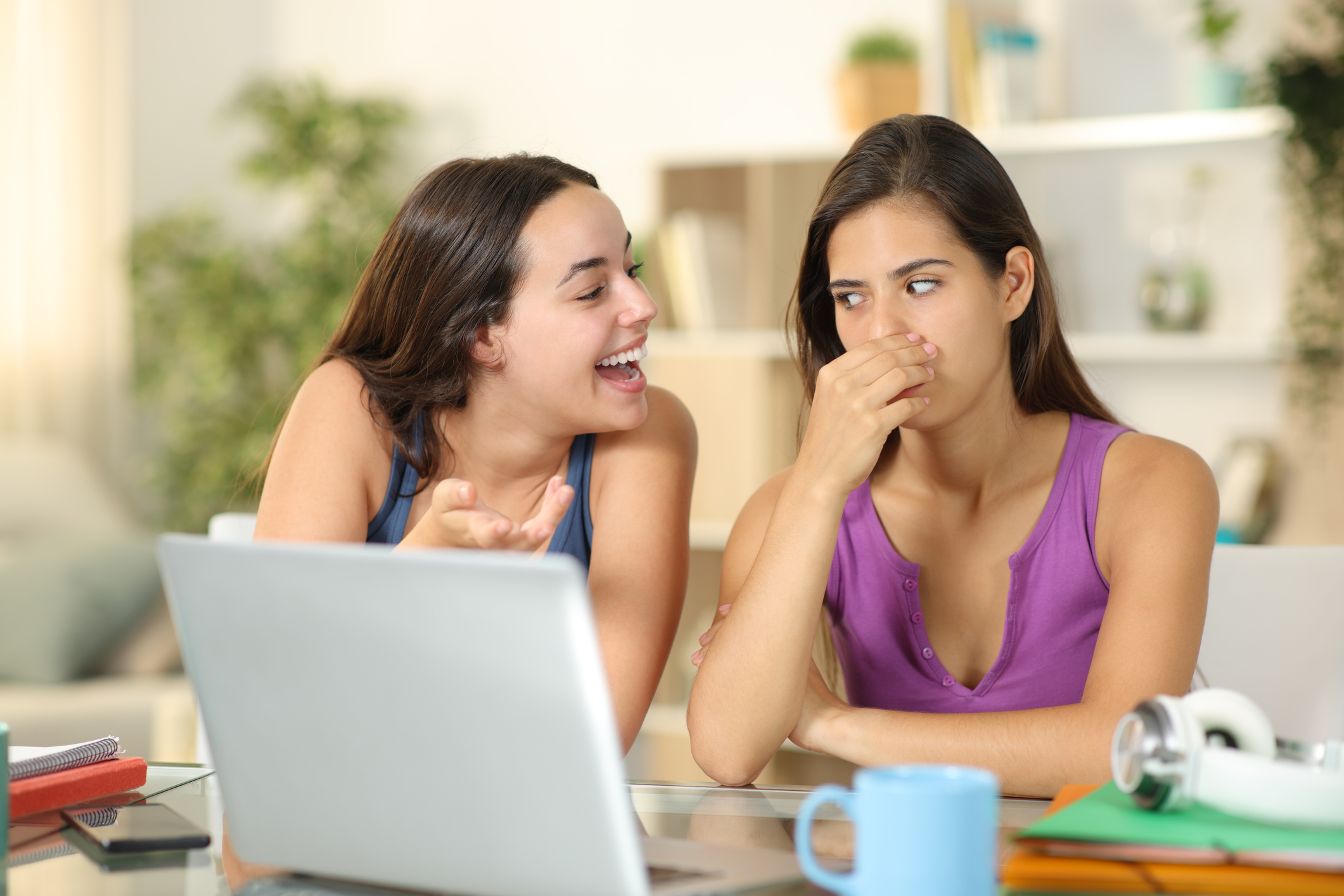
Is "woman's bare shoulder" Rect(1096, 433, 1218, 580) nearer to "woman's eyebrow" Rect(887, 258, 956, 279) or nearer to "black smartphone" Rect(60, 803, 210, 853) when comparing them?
"woman's eyebrow" Rect(887, 258, 956, 279)

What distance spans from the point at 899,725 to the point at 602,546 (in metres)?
0.39

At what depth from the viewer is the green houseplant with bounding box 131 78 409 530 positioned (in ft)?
12.6

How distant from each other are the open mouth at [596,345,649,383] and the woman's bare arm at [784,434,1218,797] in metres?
0.39

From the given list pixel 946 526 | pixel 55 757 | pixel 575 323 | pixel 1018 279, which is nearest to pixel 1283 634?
pixel 946 526

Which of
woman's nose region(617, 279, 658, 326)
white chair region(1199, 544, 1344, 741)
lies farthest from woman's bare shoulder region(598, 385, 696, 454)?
white chair region(1199, 544, 1344, 741)

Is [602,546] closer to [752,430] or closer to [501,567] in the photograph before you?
[501,567]

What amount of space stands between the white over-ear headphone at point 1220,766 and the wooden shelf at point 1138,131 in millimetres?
2294

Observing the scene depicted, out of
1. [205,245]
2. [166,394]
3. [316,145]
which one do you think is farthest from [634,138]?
[166,394]

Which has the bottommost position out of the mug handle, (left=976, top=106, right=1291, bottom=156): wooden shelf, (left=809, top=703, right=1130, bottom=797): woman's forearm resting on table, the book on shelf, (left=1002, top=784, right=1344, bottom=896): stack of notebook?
(left=809, top=703, right=1130, bottom=797): woman's forearm resting on table

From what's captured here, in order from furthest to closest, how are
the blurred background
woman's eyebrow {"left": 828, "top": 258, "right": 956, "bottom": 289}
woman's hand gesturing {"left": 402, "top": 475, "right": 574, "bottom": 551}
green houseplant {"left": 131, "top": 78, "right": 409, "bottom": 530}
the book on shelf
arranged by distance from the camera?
1. green houseplant {"left": 131, "top": 78, "right": 409, "bottom": 530}
2. the book on shelf
3. the blurred background
4. woman's eyebrow {"left": 828, "top": 258, "right": 956, "bottom": 289}
5. woman's hand gesturing {"left": 402, "top": 475, "right": 574, "bottom": 551}

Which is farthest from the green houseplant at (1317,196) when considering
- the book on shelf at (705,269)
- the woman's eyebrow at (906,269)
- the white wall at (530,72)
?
the woman's eyebrow at (906,269)

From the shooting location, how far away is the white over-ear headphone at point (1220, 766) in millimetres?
753

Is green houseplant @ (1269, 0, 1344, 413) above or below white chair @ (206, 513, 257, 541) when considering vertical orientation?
above

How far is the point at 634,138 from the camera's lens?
154 inches
